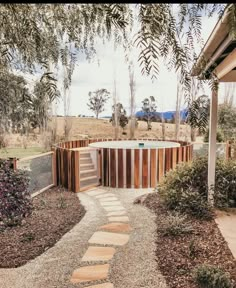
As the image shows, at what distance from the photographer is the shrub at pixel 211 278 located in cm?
294

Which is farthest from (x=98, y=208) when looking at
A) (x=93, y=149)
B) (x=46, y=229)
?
(x=93, y=149)

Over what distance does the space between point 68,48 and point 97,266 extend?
108 inches

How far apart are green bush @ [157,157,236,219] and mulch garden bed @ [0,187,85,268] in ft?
5.64

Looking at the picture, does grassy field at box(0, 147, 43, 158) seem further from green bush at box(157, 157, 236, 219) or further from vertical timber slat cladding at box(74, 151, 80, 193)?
green bush at box(157, 157, 236, 219)

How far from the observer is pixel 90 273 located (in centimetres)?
356

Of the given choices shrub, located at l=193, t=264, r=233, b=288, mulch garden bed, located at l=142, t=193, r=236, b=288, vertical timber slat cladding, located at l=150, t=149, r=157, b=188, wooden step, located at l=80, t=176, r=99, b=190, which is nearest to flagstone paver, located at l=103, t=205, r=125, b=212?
mulch garden bed, located at l=142, t=193, r=236, b=288

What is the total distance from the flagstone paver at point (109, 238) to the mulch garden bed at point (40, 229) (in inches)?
22.0

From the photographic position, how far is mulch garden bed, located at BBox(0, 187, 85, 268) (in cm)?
420

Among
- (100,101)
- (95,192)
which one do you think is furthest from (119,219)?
(100,101)

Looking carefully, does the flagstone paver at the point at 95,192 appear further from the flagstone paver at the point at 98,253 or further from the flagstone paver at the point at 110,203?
the flagstone paver at the point at 98,253

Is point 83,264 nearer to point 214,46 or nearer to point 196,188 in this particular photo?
point 214,46

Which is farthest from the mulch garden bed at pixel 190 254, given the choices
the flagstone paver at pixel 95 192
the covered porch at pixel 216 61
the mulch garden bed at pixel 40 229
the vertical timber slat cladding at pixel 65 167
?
the vertical timber slat cladding at pixel 65 167

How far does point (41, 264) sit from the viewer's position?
3871 millimetres

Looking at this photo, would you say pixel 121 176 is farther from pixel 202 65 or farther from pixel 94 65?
→ pixel 202 65
